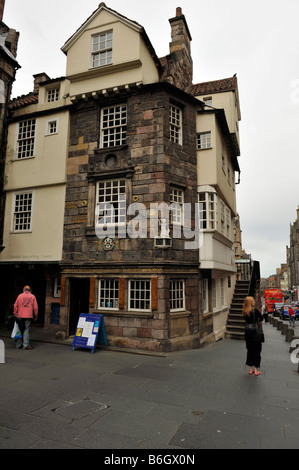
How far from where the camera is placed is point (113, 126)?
40.3ft

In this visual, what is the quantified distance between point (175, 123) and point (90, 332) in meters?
9.01

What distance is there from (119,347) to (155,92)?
1001 cm

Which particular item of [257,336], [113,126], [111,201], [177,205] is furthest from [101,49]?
[257,336]

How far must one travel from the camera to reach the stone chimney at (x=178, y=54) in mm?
13023

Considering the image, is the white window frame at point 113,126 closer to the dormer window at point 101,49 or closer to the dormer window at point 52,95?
the dormer window at point 101,49

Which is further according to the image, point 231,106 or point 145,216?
point 231,106

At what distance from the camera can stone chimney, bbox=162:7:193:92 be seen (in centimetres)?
1302

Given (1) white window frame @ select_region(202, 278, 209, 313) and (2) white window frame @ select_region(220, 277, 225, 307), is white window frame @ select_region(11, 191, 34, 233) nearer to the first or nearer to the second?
(1) white window frame @ select_region(202, 278, 209, 313)

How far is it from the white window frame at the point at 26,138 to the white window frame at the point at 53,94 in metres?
1.42

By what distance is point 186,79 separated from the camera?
14.4m

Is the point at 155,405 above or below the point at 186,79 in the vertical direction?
below
